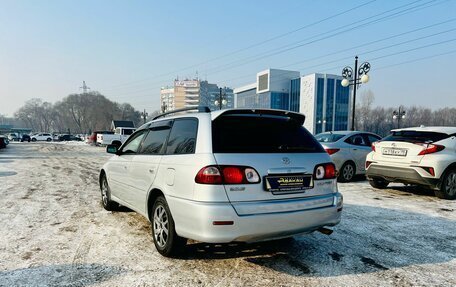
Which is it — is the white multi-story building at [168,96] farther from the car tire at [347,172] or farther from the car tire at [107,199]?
the car tire at [107,199]

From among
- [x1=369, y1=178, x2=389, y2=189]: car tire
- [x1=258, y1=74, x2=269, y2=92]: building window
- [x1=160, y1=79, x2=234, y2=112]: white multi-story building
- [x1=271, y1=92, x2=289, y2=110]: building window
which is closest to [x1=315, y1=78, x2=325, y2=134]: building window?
[x1=271, y1=92, x2=289, y2=110]: building window

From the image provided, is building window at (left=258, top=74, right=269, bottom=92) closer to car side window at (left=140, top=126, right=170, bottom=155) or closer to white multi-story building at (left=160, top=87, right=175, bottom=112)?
white multi-story building at (left=160, top=87, right=175, bottom=112)

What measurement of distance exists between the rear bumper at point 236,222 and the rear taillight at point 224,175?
9.0 inches

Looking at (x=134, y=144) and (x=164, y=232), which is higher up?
(x=134, y=144)

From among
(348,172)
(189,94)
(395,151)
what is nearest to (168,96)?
(189,94)

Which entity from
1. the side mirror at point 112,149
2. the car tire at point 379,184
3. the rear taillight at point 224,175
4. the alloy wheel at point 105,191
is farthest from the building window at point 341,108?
the rear taillight at point 224,175

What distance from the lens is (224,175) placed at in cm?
305

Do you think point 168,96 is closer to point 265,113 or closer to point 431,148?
point 431,148

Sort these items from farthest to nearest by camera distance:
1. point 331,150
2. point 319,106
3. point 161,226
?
point 319,106 → point 331,150 → point 161,226

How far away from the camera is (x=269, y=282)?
309cm

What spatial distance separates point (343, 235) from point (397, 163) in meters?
3.69

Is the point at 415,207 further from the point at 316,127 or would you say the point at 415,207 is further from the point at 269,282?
the point at 316,127

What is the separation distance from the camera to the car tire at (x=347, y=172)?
9.62 meters

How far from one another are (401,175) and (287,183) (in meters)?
5.14
